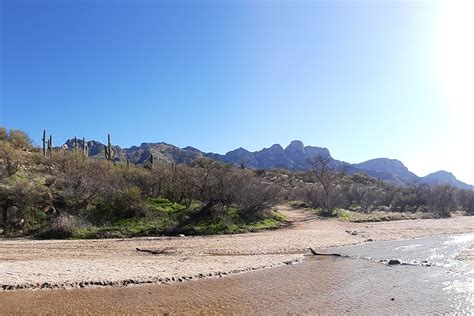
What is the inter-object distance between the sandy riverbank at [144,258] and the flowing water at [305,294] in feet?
3.26

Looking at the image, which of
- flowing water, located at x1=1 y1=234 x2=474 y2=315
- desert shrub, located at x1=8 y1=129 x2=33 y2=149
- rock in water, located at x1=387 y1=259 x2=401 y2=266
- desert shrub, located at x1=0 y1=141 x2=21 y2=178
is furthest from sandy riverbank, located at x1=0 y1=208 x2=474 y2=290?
desert shrub, located at x1=8 y1=129 x2=33 y2=149

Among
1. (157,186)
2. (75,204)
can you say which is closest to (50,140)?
(157,186)

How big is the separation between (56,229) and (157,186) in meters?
13.7

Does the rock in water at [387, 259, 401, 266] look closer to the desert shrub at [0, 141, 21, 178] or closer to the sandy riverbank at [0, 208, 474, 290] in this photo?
the sandy riverbank at [0, 208, 474, 290]

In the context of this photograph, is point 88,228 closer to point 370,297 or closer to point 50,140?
point 370,297

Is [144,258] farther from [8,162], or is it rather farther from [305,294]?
[8,162]

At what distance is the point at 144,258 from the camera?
834 inches

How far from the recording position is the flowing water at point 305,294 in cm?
1317

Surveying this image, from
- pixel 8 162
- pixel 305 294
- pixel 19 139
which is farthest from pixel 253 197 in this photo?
pixel 19 139

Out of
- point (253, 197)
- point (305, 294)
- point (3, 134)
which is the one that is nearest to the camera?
point (305, 294)

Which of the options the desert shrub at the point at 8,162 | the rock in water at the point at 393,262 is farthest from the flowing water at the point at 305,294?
the desert shrub at the point at 8,162

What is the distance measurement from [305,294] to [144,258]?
377 inches

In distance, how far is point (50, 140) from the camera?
180 feet

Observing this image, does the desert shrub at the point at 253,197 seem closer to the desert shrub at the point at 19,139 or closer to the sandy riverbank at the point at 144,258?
the sandy riverbank at the point at 144,258
